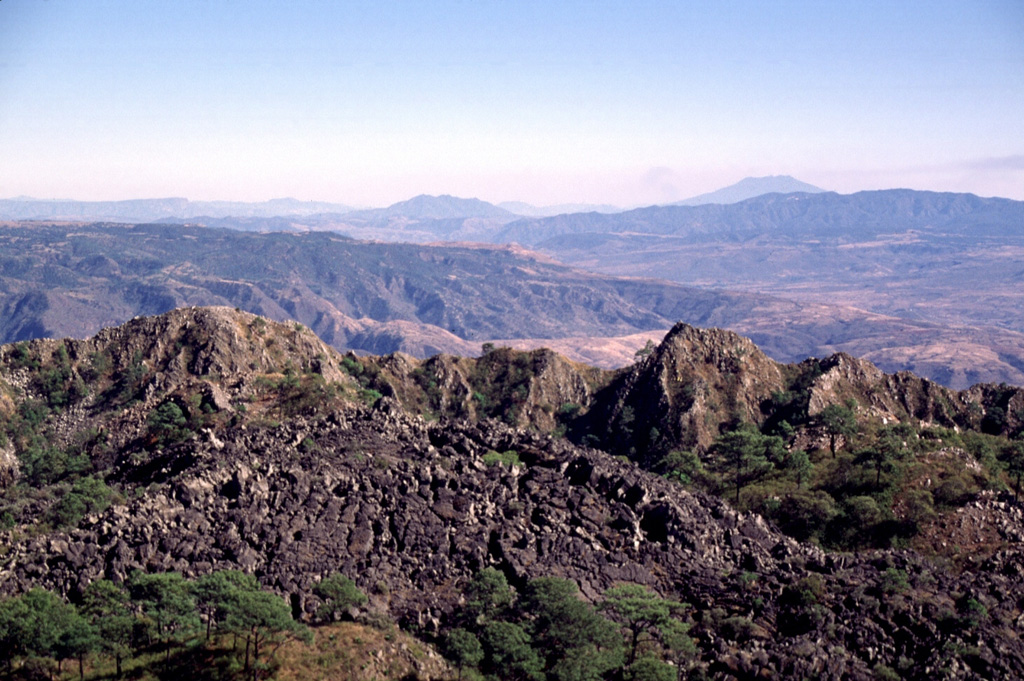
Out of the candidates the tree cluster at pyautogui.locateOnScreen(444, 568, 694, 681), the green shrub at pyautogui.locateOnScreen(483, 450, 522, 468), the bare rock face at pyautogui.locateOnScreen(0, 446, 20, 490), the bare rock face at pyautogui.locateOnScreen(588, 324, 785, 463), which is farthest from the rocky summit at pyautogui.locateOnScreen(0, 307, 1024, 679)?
the bare rock face at pyautogui.locateOnScreen(588, 324, 785, 463)

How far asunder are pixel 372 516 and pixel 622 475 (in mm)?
19481

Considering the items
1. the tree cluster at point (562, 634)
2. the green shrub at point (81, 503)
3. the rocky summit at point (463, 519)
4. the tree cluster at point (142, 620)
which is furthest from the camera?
the green shrub at point (81, 503)

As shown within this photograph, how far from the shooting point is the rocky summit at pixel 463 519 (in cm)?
4116

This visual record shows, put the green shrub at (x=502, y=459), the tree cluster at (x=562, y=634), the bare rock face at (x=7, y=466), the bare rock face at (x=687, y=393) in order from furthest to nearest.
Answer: the bare rock face at (x=687, y=393) < the bare rock face at (x=7, y=466) < the green shrub at (x=502, y=459) < the tree cluster at (x=562, y=634)

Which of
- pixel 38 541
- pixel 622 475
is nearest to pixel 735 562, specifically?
pixel 622 475

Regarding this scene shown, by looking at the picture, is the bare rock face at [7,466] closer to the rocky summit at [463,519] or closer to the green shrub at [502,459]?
the rocky summit at [463,519]

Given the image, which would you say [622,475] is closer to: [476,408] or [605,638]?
[605,638]

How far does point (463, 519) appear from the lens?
50562 millimetres

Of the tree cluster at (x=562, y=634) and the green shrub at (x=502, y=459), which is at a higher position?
the green shrub at (x=502, y=459)

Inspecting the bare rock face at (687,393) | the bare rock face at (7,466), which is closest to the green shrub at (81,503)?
the bare rock face at (7,466)

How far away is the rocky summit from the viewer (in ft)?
135

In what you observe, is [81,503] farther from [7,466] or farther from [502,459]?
[7,466]

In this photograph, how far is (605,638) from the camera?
38781 mm

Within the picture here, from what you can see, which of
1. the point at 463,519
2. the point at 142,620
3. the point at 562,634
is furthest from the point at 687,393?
the point at 142,620
